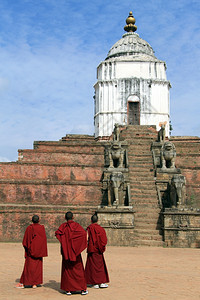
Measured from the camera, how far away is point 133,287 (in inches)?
311

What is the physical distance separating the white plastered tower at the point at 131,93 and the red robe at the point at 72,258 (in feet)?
72.2

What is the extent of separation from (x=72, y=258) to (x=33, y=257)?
1.12 m

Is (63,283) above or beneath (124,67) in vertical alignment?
beneath

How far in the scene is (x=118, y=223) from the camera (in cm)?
1521

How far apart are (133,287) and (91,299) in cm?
127

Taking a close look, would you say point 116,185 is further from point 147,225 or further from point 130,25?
point 130,25

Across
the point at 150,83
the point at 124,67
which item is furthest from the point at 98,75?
the point at 150,83

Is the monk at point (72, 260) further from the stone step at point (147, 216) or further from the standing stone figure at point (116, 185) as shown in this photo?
the stone step at point (147, 216)

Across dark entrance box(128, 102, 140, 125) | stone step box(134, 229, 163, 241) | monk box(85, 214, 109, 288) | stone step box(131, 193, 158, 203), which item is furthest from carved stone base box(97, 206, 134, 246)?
dark entrance box(128, 102, 140, 125)

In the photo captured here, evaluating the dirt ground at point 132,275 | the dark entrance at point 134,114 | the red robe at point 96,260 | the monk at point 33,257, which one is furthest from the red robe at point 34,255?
the dark entrance at point 134,114

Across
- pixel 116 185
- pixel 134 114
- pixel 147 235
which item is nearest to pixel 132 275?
pixel 147 235

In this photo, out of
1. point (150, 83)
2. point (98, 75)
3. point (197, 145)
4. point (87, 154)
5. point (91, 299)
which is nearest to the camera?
point (91, 299)

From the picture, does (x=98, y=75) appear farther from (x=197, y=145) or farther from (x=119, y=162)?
(x=119, y=162)

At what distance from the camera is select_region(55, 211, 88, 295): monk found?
729 cm
